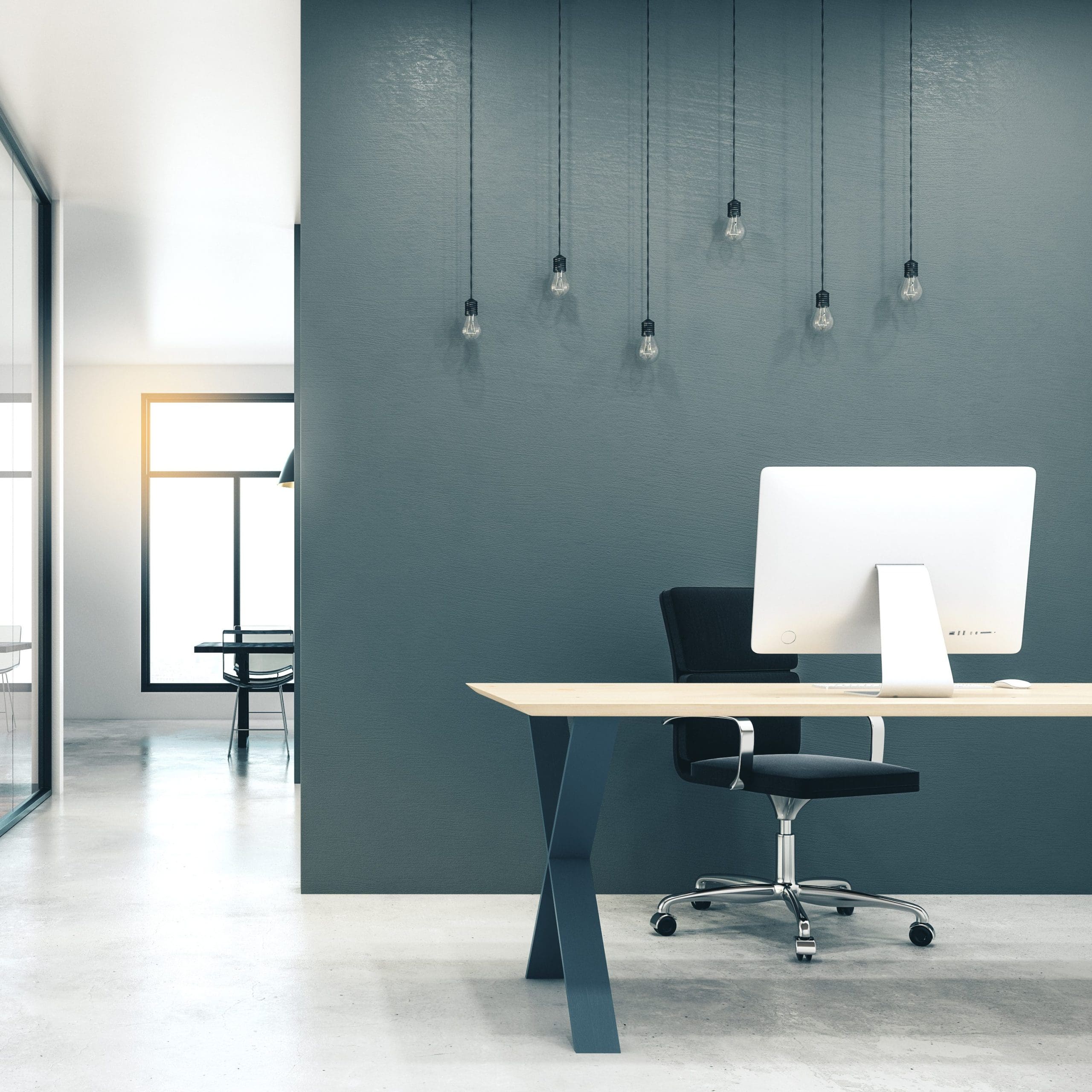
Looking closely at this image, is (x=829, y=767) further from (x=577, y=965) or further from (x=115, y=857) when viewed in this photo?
(x=115, y=857)

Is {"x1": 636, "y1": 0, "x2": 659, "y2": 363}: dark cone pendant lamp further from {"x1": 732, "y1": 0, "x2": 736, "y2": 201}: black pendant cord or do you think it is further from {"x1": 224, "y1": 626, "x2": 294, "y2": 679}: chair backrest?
{"x1": 224, "y1": 626, "x2": 294, "y2": 679}: chair backrest

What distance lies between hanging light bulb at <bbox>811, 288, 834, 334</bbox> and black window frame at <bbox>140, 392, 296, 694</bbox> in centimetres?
612

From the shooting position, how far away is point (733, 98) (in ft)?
12.0

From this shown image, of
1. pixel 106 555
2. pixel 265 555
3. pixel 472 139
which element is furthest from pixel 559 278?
pixel 106 555

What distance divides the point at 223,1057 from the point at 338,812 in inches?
50.4

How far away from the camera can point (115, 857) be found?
404 centimetres

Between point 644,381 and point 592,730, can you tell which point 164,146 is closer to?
point 644,381

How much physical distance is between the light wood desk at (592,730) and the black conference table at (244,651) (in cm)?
423

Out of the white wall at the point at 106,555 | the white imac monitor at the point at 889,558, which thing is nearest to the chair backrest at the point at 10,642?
the white imac monitor at the point at 889,558

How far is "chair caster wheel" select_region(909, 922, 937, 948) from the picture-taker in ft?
9.83

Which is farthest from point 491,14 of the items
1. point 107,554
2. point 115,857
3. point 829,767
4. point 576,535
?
point 107,554

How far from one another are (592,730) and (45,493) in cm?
396

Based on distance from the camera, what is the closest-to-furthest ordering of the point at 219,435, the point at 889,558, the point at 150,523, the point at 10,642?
1. the point at 889,558
2. the point at 10,642
3. the point at 150,523
4. the point at 219,435

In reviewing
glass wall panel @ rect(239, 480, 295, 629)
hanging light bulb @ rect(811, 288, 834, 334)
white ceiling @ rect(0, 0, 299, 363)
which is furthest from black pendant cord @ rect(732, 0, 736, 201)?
glass wall panel @ rect(239, 480, 295, 629)
